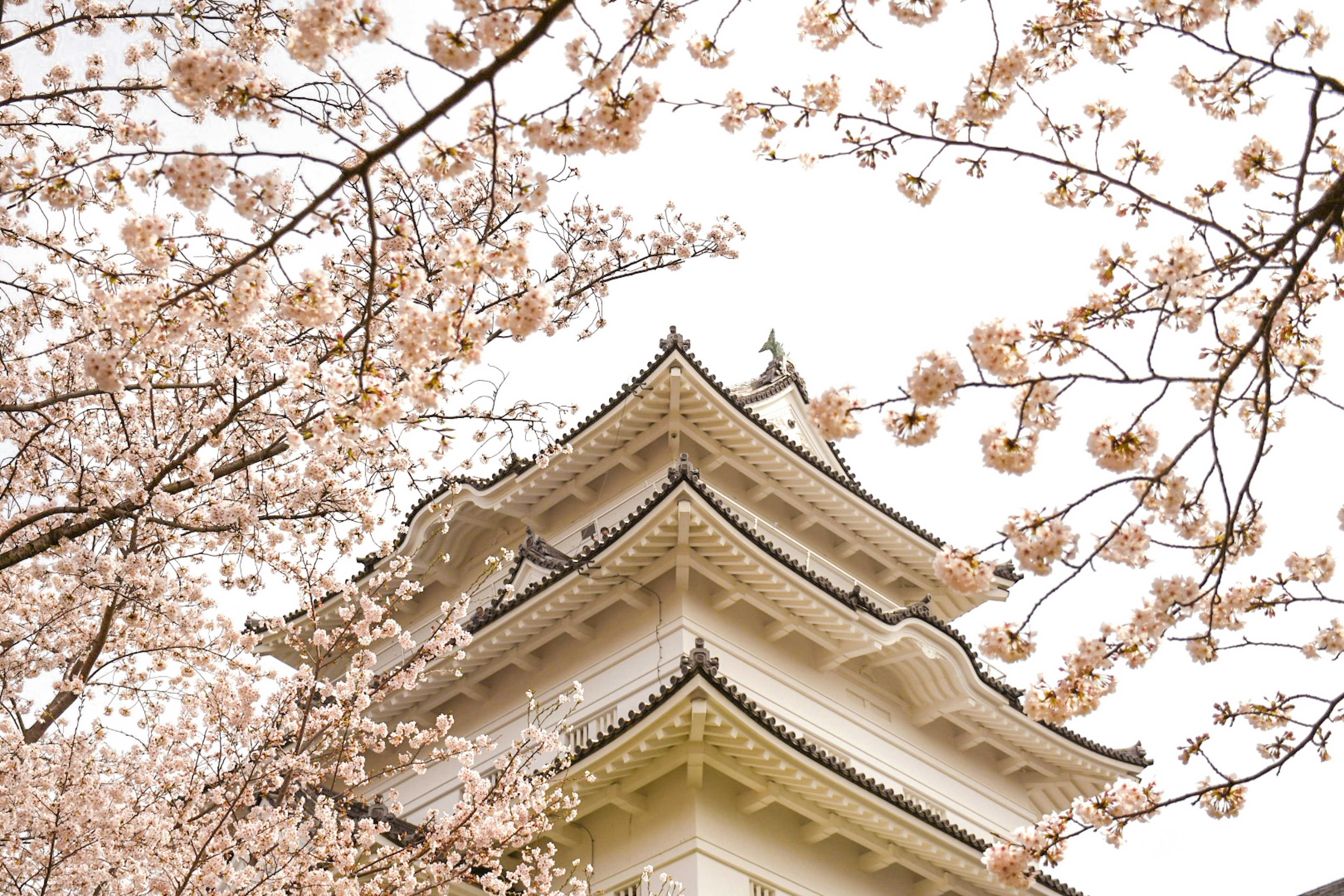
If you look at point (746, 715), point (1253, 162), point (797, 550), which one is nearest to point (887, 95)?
point (1253, 162)

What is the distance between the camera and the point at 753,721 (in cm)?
866

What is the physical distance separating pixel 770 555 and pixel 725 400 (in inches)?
107

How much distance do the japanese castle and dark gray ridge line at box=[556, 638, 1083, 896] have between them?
2cm

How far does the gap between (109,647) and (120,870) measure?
1.81 metres

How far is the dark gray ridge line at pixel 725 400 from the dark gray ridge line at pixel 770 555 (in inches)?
51.5

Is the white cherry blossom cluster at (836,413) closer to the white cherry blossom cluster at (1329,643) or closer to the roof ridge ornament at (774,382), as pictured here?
the white cherry blossom cluster at (1329,643)

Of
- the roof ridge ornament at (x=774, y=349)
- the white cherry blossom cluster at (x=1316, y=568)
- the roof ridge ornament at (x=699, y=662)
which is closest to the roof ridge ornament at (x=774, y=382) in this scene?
the roof ridge ornament at (x=774, y=349)

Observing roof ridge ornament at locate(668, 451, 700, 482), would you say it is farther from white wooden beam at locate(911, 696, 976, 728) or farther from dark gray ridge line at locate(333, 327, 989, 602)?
white wooden beam at locate(911, 696, 976, 728)

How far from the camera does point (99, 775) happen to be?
7.91 metres

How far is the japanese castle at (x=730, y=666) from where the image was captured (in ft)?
29.8

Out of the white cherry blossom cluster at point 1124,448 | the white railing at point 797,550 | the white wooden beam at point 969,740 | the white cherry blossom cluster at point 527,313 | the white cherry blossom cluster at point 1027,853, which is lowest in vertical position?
the white cherry blossom cluster at point 1027,853

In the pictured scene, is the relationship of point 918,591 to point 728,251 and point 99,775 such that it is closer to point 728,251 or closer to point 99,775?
point 728,251

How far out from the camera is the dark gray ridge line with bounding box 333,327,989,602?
1248 centimetres

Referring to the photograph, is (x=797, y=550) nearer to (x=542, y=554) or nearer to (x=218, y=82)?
(x=542, y=554)
